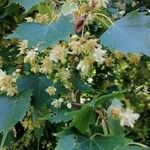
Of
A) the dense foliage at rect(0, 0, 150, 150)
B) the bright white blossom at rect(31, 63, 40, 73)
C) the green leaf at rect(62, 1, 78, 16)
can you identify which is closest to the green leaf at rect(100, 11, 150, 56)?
the dense foliage at rect(0, 0, 150, 150)

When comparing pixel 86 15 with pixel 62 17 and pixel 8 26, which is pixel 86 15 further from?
pixel 8 26

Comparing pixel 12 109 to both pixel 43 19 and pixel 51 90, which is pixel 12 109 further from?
pixel 43 19

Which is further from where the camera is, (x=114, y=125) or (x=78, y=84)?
(x=78, y=84)

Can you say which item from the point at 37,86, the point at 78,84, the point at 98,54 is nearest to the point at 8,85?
the point at 37,86

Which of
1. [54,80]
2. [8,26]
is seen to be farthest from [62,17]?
[8,26]

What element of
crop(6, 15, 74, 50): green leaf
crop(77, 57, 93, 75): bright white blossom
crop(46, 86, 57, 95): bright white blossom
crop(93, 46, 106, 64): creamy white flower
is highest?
crop(6, 15, 74, 50): green leaf

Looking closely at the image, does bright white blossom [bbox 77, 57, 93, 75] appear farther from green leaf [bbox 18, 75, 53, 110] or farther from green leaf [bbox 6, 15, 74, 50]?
green leaf [bbox 18, 75, 53, 110]
